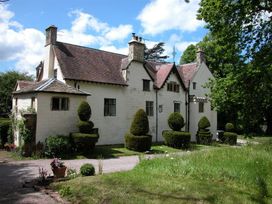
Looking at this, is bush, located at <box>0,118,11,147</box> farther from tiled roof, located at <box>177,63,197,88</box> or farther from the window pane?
tiled roof, located at <box>177,63,197,88</box>

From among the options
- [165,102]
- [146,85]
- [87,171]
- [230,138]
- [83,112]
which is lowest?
[87,171]

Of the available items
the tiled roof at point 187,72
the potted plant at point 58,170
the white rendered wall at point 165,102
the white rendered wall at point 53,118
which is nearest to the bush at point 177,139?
the white rendered wall at point 165,102

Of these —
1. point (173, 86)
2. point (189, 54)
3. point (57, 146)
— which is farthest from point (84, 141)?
point (189, 54)

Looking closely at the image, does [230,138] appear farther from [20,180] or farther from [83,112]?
[20,180]

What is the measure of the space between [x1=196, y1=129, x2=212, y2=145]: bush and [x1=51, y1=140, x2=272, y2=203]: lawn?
65.4 ft

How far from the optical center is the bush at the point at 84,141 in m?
20.4

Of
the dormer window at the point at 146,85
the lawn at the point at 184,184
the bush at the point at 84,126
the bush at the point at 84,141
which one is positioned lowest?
the lawn at the point at 184,184

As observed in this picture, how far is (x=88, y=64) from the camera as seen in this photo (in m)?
27.5

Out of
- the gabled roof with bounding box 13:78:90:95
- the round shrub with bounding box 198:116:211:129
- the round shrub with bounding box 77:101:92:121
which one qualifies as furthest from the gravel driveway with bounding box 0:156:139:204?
the round shrub with bounding box 198:116:211:129

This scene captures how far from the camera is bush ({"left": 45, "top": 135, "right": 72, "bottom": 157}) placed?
20000 mm

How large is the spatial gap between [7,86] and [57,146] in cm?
2647

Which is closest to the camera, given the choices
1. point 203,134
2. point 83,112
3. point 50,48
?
point 83,112

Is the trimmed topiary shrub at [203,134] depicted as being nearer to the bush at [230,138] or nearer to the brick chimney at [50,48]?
the bush at [230,138]

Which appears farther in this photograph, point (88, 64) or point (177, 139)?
point (88, 64)
